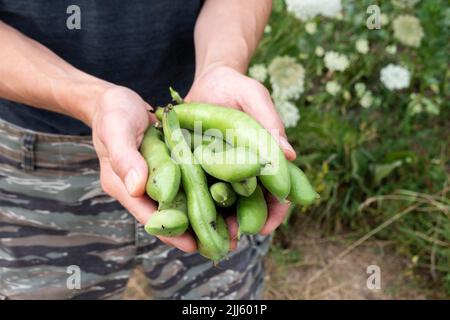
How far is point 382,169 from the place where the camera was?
7.58ft

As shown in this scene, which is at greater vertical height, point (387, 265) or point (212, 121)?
point (212, 121)

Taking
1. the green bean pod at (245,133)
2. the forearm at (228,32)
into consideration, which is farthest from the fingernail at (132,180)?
the forearm at (228,32)

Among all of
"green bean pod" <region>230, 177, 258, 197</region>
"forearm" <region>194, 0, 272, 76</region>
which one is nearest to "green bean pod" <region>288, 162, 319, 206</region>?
"green bean pod" <region>230, 177, 258, 197</region>

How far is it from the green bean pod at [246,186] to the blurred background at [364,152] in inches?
47.3

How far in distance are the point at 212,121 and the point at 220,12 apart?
0.43 metres

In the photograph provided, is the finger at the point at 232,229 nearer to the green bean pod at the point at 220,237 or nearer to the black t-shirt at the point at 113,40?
the green bean pod at the point at 220,237

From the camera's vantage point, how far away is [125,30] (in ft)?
4.35

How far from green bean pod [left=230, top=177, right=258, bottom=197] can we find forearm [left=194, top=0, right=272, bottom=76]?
422mm

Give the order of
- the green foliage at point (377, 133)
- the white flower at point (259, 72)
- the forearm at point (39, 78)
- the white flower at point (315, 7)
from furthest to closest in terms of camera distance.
A: the green foliage at point (377, 133) < the white flower at point (259, 72) < the white flower at point (315, 7) < the forearm at point (39, 78)

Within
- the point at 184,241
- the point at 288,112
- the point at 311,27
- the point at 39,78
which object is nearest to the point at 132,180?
the point at 184,241

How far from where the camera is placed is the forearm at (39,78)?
4.00 ft

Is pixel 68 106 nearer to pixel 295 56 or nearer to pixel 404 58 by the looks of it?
pixel 295 56
